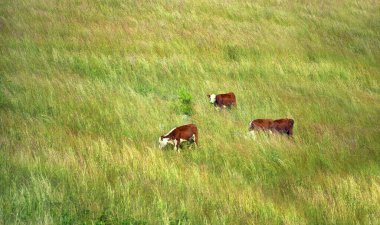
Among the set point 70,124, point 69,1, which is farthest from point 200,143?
point 69,1

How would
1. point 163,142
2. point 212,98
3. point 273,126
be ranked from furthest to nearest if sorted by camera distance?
point 212,98
point 273,126
point 163,142

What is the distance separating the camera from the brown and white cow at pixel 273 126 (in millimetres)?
8617

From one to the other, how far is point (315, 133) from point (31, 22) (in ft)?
33.0

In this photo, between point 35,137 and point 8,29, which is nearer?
point 35,137

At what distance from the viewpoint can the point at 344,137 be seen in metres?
9.16

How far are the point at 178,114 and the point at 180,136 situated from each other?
6.95 ft

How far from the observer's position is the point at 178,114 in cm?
948

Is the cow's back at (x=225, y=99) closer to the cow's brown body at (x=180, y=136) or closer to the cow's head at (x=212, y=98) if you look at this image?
the cow's head at (x=212, y=98)

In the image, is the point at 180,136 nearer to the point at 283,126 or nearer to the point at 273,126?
the point at 273,126

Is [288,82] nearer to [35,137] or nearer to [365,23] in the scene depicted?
[35,137]

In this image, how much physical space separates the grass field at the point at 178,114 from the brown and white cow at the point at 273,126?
8.2 inches

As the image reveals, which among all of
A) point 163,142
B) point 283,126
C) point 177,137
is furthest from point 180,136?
point 283,126

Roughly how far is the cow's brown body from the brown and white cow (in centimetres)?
135

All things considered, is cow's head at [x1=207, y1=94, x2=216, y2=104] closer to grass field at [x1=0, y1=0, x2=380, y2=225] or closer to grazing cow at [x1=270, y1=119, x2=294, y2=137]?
grass field at [x1=0, y1=0, x2=380, y2=225]
